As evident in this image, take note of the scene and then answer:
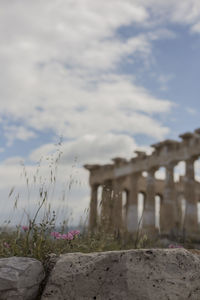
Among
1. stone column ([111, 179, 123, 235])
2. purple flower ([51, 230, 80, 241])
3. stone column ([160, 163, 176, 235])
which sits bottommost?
purple flower ([51, 230, 80, 241])

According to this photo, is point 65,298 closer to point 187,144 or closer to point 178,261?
point 178,261

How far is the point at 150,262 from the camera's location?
3645mm

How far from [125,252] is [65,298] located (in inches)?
27.0

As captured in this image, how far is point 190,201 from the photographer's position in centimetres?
2133

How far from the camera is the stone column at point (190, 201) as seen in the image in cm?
2081

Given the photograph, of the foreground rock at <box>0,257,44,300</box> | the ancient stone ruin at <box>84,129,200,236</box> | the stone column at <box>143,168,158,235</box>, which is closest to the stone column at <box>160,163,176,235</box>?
the ancient stone ruin at <box>84,129,200,236</box>

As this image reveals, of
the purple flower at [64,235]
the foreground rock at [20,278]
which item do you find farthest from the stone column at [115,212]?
the foreground rock at [20,278]

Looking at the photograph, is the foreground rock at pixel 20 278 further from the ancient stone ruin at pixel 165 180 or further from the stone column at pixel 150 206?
the stone column at pixel 150 206

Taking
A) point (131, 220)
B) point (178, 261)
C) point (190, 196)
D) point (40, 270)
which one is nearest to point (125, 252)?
point (178, 261)

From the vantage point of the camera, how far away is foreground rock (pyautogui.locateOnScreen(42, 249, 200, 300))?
3508mm

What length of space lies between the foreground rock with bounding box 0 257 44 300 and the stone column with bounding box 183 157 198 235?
17.4 metres

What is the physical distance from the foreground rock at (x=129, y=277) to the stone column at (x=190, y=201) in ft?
56.9

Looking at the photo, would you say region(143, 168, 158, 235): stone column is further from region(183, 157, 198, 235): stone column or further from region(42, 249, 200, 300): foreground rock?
region(42, 249, 200, 300): foreground rock

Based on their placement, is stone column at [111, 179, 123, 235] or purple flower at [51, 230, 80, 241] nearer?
purple flower at [51, 230, 80, 241]
